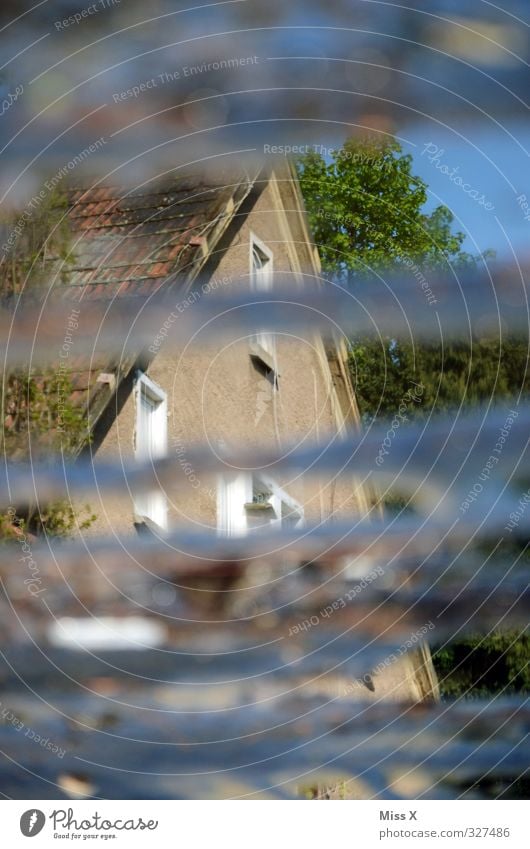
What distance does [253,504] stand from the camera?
142 centimetres

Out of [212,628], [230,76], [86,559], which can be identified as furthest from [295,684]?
[230,76]

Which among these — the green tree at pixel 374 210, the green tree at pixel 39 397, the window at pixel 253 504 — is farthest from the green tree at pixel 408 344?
the green tree at pixel 39 397

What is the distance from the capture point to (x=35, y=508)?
1128 millimetres

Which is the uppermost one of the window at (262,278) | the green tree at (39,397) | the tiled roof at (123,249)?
the window at (262,278)

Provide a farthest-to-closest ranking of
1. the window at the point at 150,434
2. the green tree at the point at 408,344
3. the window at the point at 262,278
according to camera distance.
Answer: the window at the point at 262,278 < the window at the point at 150,434 < the green tree at the point at 408,344

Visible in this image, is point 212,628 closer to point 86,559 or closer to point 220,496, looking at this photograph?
point 86,559

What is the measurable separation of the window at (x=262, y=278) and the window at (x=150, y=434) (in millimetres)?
161

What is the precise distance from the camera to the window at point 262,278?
1.57 metres

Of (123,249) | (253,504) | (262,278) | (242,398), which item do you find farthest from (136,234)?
(242,398)

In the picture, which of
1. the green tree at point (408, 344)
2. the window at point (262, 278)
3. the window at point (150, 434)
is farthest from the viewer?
the window at point (262, 278)

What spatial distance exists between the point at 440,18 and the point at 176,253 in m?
0.64

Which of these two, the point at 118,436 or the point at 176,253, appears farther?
the point at 176,253

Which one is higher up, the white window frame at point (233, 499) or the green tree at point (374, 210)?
the green tree at point (374, 210)

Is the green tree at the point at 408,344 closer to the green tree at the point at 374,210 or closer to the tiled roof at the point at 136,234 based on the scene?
the green tree at the point at 374,210
